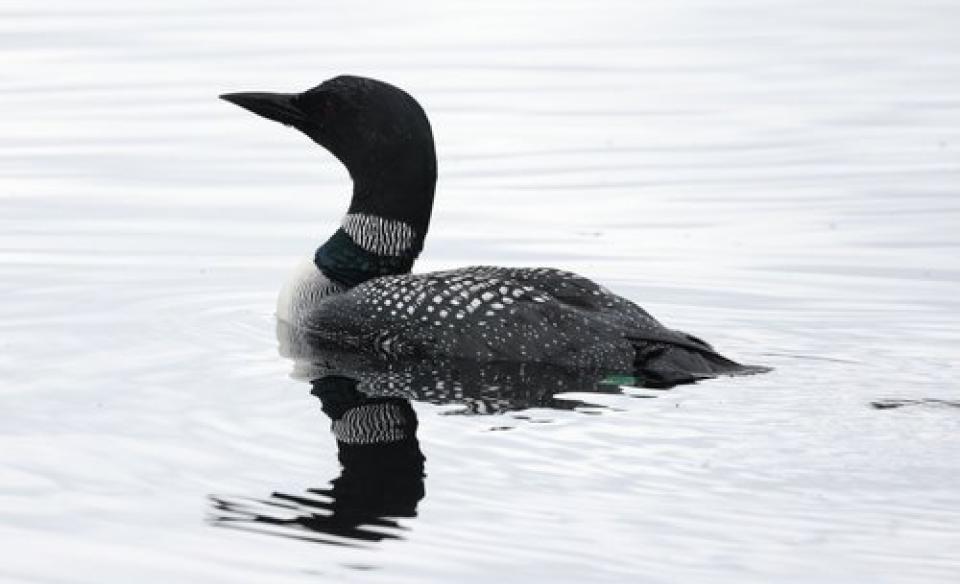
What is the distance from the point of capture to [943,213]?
1069 centimetres

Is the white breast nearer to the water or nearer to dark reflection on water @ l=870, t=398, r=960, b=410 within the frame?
the water

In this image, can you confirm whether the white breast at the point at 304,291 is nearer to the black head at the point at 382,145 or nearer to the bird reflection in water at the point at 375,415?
the bird reflection in water at the point at 375,415

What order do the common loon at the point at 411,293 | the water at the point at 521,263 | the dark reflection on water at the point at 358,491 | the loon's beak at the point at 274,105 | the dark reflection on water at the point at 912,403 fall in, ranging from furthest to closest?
the loon's beak at the point at 274,105, the common loon at the point at 411,293, the dark reflection on water at the point at 912,403, the dark reflection on water at the point at 358,491, the water at the point at 521,263

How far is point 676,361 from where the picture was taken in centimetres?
770

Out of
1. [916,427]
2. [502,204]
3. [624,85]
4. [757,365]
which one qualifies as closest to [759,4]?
[624,85]

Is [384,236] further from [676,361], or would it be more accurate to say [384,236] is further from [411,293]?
[676,361]

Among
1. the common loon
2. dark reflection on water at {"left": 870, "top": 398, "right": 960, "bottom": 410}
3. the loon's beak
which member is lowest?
dark reflection on water at {"left": 870, "top": 398, "right": 960, "bottom": 410}

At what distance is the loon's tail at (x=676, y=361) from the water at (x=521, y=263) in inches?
5.9

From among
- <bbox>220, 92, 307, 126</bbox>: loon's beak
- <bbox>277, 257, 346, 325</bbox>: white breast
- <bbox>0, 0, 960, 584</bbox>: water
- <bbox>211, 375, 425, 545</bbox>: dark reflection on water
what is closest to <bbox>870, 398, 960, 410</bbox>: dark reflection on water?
<bbox>0, 0, 960, 584</bbox>: water

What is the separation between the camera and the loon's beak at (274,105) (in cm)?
903

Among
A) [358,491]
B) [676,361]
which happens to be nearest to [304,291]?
[676,361]

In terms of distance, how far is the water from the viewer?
5.83m

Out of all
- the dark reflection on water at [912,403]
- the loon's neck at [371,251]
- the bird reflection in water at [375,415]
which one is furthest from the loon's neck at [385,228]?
the dark reflection on water at [912,403]

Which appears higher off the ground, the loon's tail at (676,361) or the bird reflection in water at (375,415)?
the loon's tail at (676,361)
